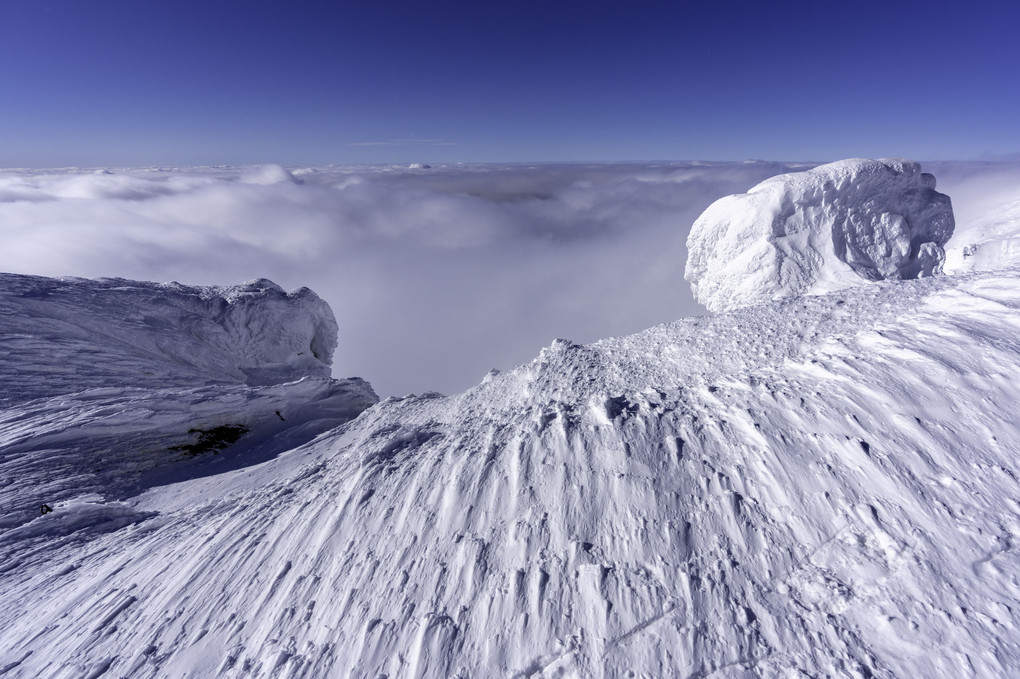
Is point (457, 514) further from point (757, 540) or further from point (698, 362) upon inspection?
point (698, 362)

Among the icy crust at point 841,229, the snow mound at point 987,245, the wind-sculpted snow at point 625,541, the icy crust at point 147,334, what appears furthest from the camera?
the icy crust at point 841,229

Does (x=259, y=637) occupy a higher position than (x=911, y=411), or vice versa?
(x=911, y=411)

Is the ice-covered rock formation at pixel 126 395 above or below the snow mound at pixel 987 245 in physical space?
above

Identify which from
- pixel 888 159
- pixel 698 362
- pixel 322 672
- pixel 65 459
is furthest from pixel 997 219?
pixel 65 459

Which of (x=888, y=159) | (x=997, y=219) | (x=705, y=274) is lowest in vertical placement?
(x=705, y=274)

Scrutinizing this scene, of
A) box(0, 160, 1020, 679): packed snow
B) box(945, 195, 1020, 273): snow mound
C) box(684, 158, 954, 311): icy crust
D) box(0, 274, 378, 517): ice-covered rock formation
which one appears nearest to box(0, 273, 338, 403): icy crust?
box(0, 274, 378, 517): ice-covered rock formation

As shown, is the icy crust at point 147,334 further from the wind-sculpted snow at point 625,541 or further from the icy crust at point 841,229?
the icy crust at point 841,229

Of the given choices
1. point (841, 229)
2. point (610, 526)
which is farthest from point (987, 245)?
point (610, 526)

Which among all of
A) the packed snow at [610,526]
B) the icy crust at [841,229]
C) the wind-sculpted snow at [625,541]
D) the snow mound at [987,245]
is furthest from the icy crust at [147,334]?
the snow mound at [987,245]
